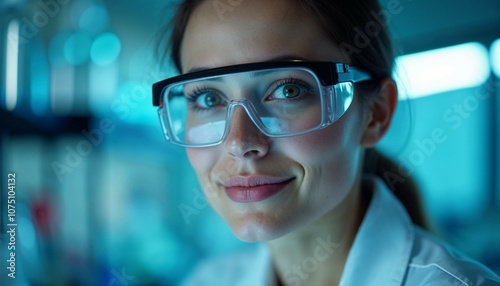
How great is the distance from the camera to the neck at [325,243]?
3.47 ft

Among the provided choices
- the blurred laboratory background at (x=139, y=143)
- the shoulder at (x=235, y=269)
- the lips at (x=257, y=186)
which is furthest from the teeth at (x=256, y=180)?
the blurred laboratory background at (x=139, y=143)

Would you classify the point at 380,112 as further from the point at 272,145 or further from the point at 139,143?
the point at 139,143

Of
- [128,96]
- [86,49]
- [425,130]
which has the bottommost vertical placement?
[425,130]

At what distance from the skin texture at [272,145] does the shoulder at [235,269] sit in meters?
0.31

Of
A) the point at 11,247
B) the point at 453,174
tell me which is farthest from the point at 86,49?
the point at 453,174

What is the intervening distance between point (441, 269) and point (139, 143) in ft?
5.90

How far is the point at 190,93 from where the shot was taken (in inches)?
39.6

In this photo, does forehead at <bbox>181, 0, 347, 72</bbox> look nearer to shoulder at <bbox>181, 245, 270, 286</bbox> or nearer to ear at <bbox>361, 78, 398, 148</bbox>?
ear at <bbox>361, 78, 398, 148</bbox>

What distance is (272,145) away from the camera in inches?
34.3

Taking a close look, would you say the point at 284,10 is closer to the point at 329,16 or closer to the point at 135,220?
the point at 329,16

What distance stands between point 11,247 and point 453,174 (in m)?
2.28

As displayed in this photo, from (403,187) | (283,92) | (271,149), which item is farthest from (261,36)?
(403,187)

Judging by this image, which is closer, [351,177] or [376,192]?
[351,177]

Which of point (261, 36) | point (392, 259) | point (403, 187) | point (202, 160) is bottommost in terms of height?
point (392, 259)
